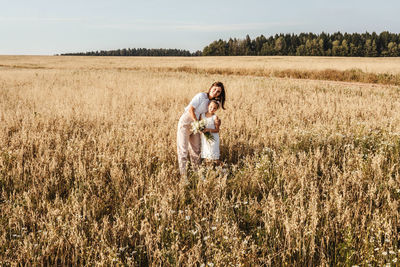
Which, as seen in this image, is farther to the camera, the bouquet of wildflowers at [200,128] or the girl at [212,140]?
the girl at [212,140]

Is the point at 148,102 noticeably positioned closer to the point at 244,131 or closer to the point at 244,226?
the point at 244,131

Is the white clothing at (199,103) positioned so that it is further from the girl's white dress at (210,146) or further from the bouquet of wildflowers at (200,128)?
the bouquet of wildflowers at (200,128)

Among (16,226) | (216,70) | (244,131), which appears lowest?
(16,226)

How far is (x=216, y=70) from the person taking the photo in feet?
96.1

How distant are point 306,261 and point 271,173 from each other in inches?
61.4

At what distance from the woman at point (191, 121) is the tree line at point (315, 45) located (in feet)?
334

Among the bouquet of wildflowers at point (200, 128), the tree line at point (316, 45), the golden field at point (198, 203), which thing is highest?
the tree line at point (316, 45)

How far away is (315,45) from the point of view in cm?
9562

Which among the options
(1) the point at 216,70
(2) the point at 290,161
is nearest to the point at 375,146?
(2) the point at 290,161

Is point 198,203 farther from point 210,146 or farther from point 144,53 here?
point 144,53

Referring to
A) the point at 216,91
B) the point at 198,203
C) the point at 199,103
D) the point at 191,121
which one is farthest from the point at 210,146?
the point at 198,203

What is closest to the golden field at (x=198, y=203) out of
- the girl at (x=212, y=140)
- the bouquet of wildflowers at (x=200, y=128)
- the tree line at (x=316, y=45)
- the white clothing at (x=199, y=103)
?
the girl at (x=212, y=140)

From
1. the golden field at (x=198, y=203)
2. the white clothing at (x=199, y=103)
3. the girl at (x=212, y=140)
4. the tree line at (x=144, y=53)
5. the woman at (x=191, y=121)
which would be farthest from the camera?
the tree line at (x=144, y=53)

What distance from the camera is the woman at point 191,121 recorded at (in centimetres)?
452
